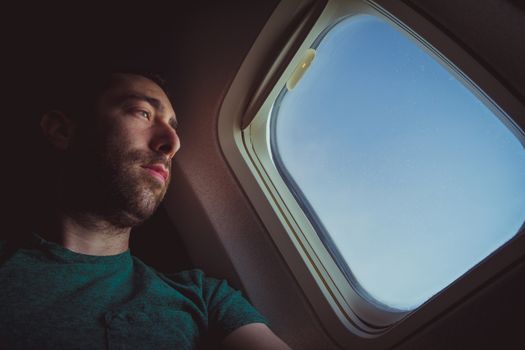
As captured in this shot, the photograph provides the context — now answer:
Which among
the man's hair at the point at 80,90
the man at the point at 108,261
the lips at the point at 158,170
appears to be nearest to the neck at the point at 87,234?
the man at the point at 108,261

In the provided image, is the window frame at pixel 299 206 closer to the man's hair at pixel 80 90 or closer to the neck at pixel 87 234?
the man's hair at pixel 80 90

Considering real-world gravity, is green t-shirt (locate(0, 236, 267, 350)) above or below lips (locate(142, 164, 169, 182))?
below

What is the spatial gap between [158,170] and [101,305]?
503 millimetres

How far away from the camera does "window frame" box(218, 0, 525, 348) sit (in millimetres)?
893

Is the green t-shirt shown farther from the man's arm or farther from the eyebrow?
the eyebrow

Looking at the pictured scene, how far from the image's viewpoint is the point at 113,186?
1107 mm

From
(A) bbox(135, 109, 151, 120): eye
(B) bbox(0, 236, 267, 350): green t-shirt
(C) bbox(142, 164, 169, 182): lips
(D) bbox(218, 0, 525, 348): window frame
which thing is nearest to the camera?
(B) bbox(0, 236, 267, 350): green t-shirt

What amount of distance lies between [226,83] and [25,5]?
99 centimetres

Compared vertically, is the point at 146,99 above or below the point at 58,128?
above

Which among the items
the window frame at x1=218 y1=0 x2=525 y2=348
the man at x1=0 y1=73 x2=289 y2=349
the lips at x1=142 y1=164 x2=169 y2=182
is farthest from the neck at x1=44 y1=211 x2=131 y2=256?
the window frame at x1=218 y1=0 x2=525 y2=348

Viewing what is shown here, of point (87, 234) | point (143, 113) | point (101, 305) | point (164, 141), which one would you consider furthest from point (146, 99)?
point (101, 305)

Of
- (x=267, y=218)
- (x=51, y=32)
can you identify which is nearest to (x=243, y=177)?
(x=267, y=218)

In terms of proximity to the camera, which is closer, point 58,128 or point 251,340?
point 251,340

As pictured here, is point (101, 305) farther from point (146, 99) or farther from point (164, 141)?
point (146, 99)
